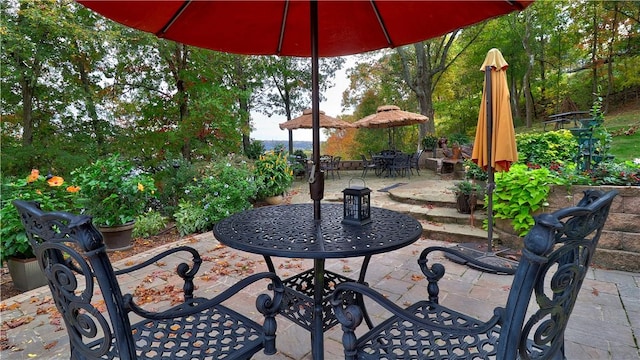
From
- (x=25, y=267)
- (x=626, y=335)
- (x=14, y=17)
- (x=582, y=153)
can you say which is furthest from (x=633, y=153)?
(x=14, y=17)

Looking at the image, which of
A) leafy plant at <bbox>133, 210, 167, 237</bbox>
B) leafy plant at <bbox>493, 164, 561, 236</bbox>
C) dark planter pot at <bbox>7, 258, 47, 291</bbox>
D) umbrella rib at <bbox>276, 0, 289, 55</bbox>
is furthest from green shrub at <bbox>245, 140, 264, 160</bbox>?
umbrella rib at <bbox>276, 0, 289, 55</bbox>

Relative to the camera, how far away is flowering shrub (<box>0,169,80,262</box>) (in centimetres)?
287

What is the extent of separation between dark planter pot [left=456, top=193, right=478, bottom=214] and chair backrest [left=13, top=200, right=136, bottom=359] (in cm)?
429

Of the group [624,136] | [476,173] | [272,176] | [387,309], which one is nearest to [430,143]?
[624,136]

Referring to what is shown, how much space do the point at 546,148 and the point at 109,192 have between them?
669 centimetres

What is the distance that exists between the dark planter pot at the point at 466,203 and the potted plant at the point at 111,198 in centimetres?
420

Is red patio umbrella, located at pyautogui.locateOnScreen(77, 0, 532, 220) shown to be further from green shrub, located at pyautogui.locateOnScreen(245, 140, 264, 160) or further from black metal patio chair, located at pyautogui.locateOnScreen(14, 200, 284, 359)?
green shrub, located at pyautogui.locateOnScreen(245, 140, 264, 160)

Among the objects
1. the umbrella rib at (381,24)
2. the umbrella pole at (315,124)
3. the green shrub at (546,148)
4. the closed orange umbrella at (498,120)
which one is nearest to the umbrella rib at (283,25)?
the umbrella pole at (315,124)

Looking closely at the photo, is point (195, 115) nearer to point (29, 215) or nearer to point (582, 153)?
point (29, 215)

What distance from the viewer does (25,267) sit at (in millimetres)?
2947

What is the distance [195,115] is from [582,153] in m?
6.19

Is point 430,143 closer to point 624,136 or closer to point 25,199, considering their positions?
point 624,136

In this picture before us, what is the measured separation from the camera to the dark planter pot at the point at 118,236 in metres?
3.97

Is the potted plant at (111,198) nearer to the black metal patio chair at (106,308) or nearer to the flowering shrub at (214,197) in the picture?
the flowering shrub at (214,197)
